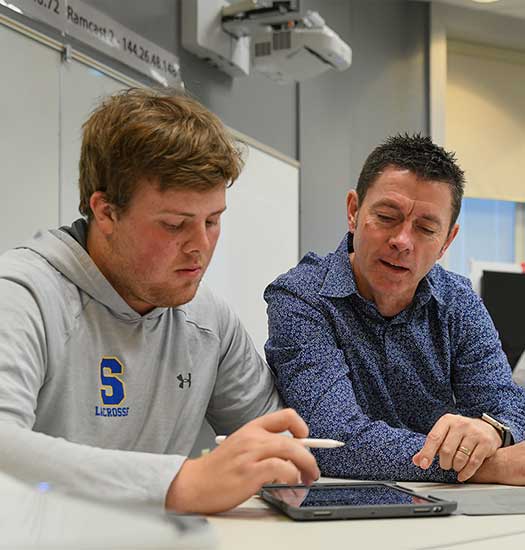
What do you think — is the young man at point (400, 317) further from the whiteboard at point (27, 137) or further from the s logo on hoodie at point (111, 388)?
the whiteboard at point (27, 137)

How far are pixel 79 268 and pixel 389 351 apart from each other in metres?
0.63

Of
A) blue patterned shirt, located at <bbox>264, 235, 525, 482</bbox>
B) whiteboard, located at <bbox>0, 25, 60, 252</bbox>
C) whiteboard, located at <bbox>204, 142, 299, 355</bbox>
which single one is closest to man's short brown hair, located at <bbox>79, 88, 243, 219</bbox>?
blue patterned shirt, located at <bbox>264, 235, 525, 482</bbox>

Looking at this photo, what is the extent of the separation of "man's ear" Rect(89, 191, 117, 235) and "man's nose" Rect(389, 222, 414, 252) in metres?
0.58

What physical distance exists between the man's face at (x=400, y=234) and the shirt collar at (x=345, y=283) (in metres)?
0.03

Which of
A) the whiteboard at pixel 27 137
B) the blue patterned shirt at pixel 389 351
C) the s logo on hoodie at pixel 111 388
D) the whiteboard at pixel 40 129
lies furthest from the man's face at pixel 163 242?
the whiteboard at pixel 27 137

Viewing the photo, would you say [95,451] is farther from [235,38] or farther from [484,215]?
[484,215]

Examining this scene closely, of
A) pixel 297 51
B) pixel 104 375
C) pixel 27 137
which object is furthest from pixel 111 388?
pixel 297 51

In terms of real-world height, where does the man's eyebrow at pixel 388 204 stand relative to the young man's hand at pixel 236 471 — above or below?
above

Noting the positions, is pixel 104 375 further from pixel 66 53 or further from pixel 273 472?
pixel 66 53

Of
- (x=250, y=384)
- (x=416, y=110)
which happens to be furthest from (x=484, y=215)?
(x=250, y=384)

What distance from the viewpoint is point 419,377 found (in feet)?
5.24

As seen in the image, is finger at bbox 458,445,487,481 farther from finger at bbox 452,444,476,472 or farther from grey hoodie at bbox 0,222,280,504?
grey hoodie at bbox 0,222,280,504

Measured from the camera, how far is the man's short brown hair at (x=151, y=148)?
1199mm

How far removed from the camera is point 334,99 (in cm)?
466
